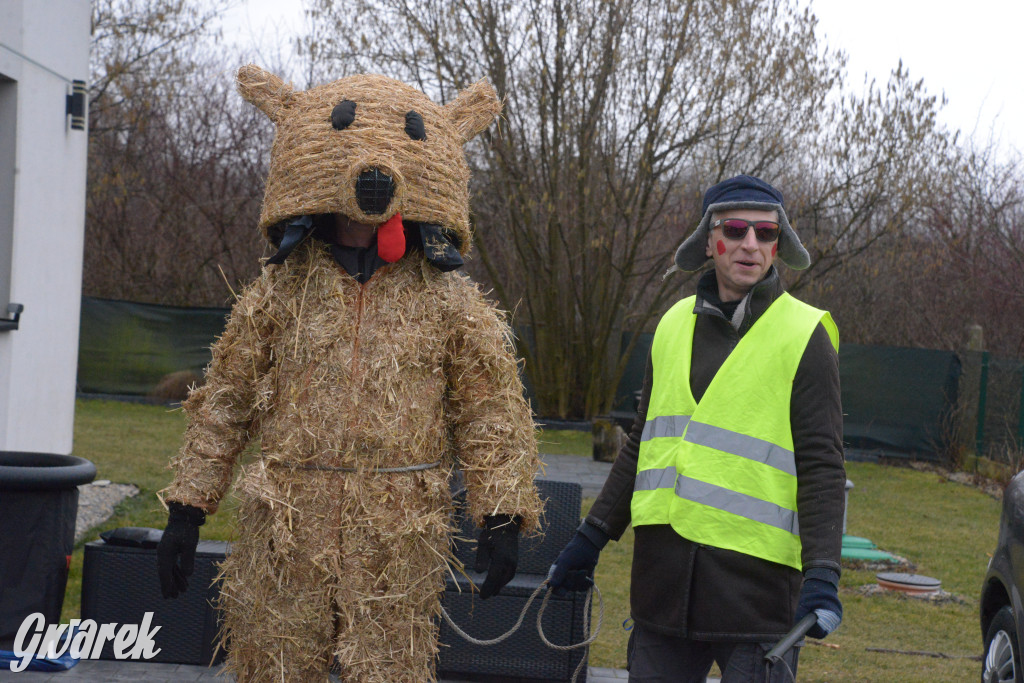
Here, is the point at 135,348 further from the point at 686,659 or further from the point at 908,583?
the point at 686,659

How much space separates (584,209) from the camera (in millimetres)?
15344

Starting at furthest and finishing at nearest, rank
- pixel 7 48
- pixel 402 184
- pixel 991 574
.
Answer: pixel 7 48
pixel 991 574
pixel 402 184

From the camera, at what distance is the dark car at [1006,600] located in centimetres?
387

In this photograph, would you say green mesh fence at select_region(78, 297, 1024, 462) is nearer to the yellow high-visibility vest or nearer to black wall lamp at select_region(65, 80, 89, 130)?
black wall lamp at select_region(65, 80, 89, 130)

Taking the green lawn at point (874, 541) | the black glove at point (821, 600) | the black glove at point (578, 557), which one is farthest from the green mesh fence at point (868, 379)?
the black glove at point (821, 600)

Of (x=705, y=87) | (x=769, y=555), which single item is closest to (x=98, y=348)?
(x=705, y=87)

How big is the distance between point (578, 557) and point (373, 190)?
4.06ft

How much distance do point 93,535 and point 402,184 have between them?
189 inches

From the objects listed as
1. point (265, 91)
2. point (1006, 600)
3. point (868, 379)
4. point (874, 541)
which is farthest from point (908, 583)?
point (868, 379)

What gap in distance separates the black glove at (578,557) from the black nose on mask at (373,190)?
1128 mm

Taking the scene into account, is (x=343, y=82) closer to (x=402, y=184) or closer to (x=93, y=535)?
(x=402, y=184)

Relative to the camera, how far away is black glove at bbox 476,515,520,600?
315 centimetres

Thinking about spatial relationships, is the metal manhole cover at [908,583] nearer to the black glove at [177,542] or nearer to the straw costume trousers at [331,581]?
the straw costume trousers at [331,581]

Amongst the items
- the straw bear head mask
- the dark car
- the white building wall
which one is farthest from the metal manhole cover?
the white building wall
